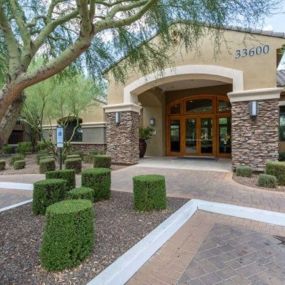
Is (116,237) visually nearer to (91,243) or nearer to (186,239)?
(91,243)

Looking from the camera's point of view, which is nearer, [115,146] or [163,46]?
[163,46]

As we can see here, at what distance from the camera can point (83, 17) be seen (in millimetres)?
3463

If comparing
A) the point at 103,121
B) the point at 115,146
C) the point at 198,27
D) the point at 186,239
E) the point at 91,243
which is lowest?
the point at 186,239

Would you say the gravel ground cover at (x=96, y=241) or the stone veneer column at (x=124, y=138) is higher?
the stone veneer column at (x=124, y=138)

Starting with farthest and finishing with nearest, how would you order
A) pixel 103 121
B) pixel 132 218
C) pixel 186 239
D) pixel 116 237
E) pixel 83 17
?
pixel 103 121
pixel 132 218
pixel 186 239
pixel 116 237
pixel 83 17

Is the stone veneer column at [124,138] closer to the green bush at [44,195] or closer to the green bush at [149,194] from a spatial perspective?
the green bush at [149,194]

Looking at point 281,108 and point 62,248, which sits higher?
point 281,108

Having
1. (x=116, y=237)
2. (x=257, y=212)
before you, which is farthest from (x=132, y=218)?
(x=257, y=212)

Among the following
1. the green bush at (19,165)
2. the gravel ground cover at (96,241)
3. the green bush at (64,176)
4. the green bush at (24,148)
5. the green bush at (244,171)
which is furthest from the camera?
the green bush at (24,148)

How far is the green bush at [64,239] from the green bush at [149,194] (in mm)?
1992

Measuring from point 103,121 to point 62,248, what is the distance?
14583 millimetres

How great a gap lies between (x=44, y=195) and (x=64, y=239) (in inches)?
88.8

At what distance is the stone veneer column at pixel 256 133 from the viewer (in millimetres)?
9750

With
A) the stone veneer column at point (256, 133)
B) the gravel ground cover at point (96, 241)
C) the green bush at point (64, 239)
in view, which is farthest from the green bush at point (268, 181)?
the green bush at point (64, 239)
